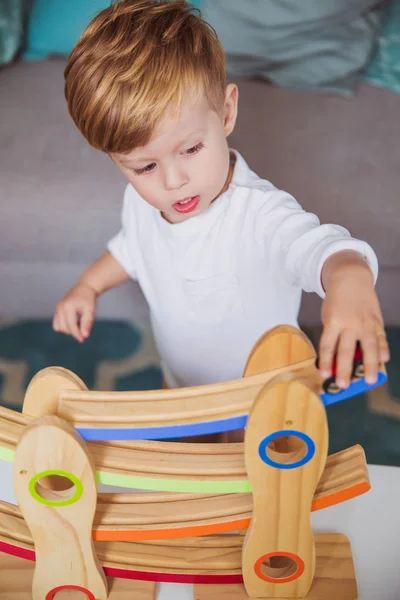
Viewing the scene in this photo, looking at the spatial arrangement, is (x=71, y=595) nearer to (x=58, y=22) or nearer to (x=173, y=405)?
(x=173, y=405)

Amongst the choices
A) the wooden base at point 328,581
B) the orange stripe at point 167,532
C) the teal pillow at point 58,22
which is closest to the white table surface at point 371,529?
the wooden base at point 328,581

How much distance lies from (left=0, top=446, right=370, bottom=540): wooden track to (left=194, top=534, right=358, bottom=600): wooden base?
0.11 metres

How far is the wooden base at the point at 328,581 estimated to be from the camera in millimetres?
653

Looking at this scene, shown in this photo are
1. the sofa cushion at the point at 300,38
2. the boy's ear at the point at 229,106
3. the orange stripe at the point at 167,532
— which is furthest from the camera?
the sofa cushion at the point at 300,38

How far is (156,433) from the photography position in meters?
0.50

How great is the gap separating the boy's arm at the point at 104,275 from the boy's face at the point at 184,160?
0.24 meters

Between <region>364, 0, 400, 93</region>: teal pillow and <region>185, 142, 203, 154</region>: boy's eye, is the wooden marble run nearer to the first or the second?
<region>185, 142, 203, 154</region>: boy's eye

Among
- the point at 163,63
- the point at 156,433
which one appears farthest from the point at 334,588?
the point at 163,63

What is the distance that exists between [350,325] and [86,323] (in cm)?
50

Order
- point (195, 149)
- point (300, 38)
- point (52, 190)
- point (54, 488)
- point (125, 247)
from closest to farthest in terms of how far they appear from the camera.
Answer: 1. point (54, 488)
2. point (195, 149)
3. point (125, 247)
4. point (52, 190)
5. point (300, 38)

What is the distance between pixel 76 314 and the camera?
0.95 meters

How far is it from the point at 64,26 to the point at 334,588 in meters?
1.29

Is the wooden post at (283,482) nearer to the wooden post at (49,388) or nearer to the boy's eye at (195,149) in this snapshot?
the wooden post at (49,388)

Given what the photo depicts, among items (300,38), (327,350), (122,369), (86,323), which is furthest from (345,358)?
(300,38)
